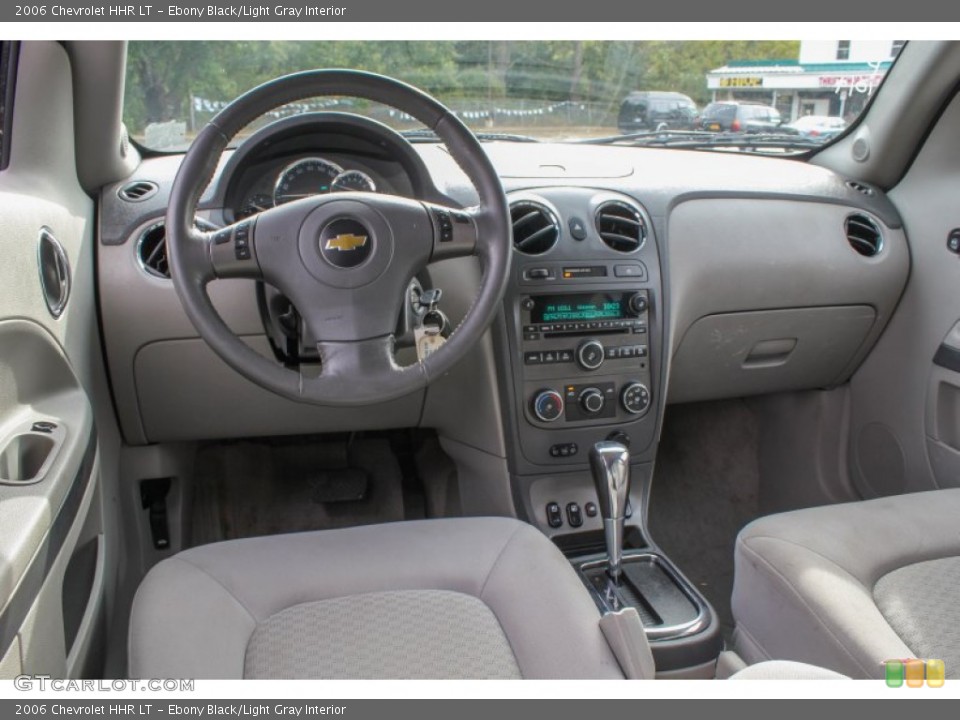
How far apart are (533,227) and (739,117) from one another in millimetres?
678

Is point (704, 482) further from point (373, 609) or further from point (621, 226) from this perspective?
point (373, 609)

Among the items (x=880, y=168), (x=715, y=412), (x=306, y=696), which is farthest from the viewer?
(x=715, y=412)

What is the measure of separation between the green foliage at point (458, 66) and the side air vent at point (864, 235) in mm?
535

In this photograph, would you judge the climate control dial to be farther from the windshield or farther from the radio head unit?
the windshield

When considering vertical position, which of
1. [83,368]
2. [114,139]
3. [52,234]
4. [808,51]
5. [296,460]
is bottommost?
[296,460]

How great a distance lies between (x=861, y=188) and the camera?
229cm

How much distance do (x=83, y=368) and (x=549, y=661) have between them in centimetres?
105

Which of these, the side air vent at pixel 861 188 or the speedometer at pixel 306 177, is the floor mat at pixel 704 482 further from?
the speedometer at pixel 306 177

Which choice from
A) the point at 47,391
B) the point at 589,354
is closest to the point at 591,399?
the point at 589,354

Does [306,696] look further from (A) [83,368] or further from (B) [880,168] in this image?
(B) [880,168]

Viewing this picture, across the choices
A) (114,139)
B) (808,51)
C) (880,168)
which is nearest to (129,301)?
(114,139)

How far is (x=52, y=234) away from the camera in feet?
5.09

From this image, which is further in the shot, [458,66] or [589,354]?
[589,354]

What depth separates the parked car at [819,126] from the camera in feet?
7.55
